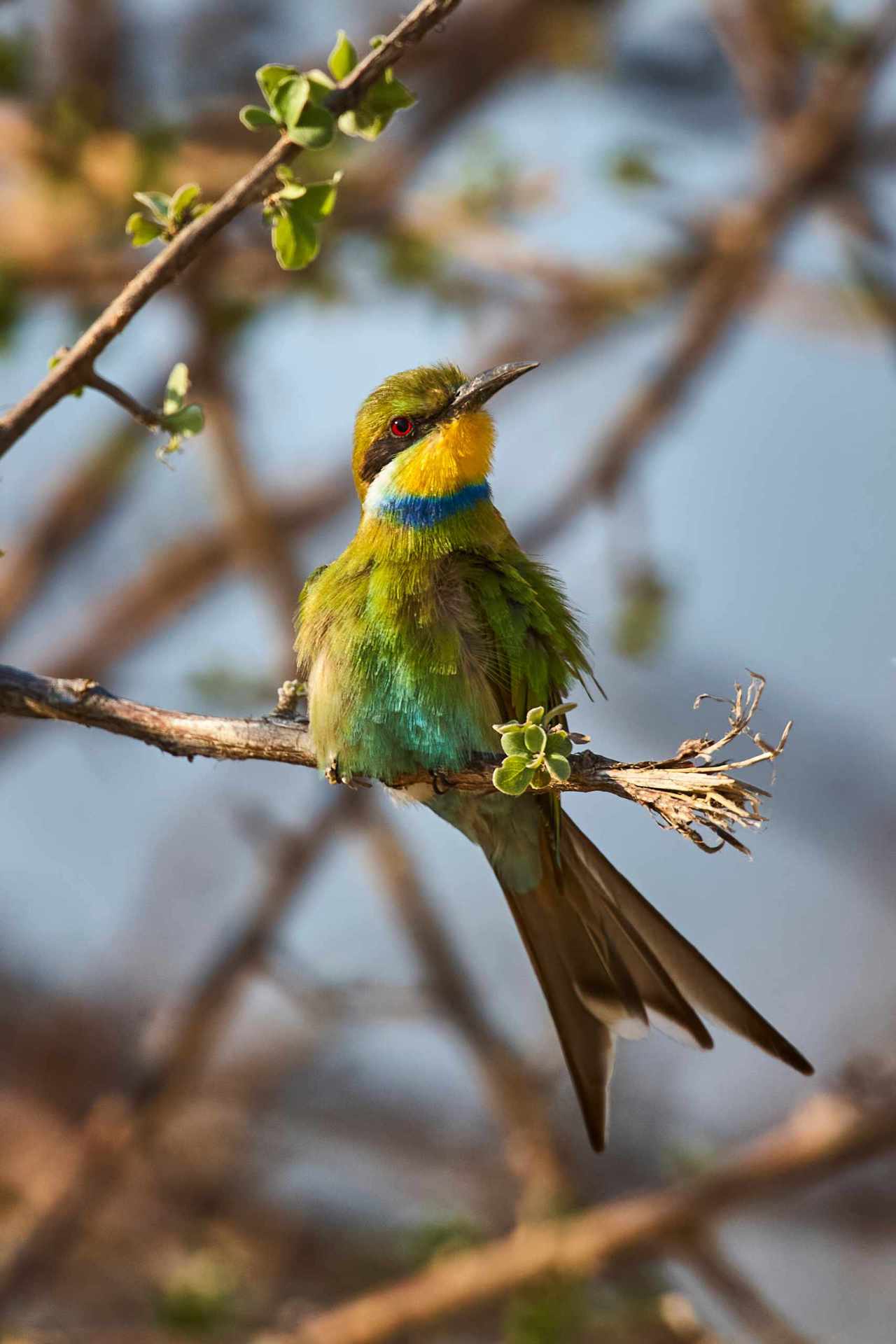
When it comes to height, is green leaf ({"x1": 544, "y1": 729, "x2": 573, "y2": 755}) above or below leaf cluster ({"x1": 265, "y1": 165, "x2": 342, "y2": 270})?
below

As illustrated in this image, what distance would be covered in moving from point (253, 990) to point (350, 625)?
119 inches

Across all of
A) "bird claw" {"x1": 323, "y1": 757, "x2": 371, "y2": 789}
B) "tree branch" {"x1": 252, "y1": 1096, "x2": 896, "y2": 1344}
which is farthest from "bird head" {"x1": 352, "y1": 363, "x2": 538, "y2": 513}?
"tree branch" {"x1": 252, "y1": 1096, "x2": 896, "y2": 1344}

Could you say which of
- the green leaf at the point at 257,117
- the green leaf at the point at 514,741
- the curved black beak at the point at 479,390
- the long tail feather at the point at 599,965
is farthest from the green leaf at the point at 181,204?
the long tail feather at the point at 599,965

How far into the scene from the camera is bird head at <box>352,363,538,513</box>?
1.95 metres

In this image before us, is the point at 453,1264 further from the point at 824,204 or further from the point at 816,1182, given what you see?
the point at 824,204

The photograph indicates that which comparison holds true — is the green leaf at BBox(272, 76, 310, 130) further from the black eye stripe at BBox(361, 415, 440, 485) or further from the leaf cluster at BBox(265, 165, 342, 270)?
the black eye stripe at BBox(361, 415, 440, 485)

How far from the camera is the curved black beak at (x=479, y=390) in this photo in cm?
194

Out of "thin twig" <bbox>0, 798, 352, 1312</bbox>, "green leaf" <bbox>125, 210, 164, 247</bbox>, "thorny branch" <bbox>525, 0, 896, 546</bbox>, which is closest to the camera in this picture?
"green leaf" <bbox>125, 210, 164, 247</bbox>

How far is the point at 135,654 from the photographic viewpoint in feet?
13.8

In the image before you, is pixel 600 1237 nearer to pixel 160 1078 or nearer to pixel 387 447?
pixel 160 1078

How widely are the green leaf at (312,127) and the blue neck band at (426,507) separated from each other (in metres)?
0.87

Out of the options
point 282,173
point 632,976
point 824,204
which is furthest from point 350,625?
point 824,204

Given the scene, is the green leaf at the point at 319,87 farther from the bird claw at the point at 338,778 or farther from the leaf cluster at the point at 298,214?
the bird claw at the point at 338,778

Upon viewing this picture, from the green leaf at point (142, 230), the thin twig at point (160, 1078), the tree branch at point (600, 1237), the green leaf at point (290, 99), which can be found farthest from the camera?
the thin twig at point (160, 1078)
